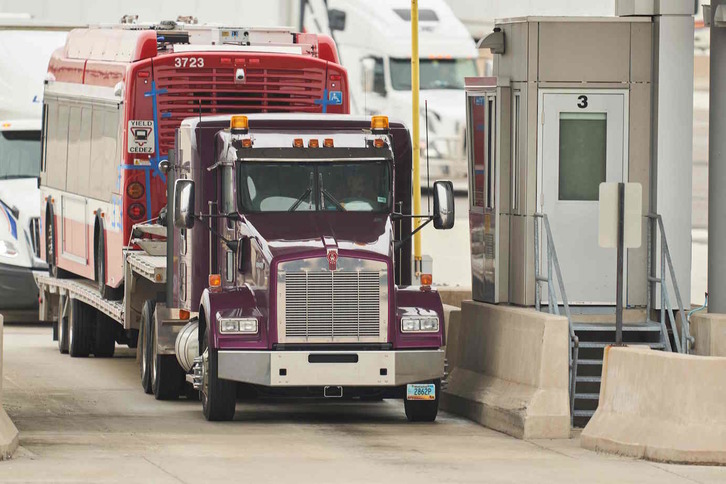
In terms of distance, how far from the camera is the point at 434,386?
17.9 metres

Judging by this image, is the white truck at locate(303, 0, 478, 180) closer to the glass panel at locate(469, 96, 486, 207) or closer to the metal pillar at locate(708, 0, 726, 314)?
the glass panel at locate(469, 96, 486, 207)

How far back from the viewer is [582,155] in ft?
62.2

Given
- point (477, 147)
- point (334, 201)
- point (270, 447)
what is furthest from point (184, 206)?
point (477, 147)

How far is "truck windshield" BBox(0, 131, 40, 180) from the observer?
29.5 m

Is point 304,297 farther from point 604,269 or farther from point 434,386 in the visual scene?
point 604,269

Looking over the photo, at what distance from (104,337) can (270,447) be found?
9082 mm

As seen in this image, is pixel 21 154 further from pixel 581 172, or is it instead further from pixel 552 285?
pixel 552 285

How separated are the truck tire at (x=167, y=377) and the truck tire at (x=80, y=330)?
4.77 m

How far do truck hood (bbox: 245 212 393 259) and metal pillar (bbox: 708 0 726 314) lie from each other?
3123mm

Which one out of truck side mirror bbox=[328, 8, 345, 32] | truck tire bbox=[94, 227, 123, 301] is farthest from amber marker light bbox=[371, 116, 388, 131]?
truck side mirror bbox=[328, 8, 345, 32]

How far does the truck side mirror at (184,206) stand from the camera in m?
18.2

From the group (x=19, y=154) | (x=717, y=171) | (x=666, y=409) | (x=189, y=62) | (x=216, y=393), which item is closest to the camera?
(x=666, y=409)

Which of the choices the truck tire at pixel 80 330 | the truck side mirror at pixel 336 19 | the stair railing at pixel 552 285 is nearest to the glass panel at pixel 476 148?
the stair railing at pixel 552 285

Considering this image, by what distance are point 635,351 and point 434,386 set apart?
8.58 feet
